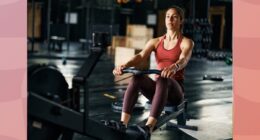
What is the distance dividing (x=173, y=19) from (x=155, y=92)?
61 centimetres

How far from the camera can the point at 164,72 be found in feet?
8.51

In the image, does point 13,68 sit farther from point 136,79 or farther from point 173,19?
point 173,19

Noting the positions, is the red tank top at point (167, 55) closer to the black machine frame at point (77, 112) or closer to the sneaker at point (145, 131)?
the sneaker at point (145, 131)

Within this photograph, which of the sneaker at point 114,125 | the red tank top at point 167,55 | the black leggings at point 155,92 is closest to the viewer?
the sneaker at point 114,125

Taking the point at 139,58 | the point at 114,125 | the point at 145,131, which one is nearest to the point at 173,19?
the point at 139,58

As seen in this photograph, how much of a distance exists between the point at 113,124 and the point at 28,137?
2.11ft

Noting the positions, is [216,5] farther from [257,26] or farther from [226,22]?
[257,26]

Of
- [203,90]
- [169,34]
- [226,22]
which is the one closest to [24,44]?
[169,34]

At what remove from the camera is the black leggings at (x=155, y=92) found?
108 inches

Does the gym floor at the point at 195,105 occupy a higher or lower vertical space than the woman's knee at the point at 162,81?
lower

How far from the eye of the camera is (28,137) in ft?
6.25

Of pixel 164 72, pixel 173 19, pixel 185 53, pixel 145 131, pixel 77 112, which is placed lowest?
pixel 145 131

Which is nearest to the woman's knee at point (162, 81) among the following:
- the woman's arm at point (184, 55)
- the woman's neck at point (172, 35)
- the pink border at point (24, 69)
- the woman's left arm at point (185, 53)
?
the woman's arm at point (184, 55)

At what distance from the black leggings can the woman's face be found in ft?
1.36
